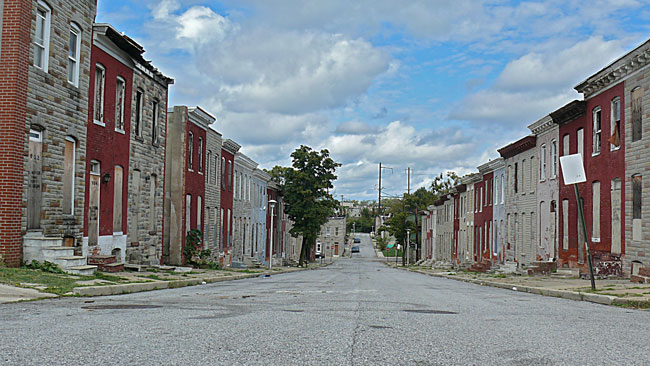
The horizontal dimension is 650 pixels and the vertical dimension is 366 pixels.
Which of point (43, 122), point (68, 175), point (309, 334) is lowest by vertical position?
point (309, 334)

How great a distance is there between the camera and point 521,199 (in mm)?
37625

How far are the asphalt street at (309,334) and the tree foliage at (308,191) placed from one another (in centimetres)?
Result: 4739

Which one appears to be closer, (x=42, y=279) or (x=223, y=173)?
(x=42, y=279)

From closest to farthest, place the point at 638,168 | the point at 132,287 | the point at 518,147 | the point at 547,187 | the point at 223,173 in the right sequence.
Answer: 1. the point at 132,287
2. the point at 638,168
3. the point at 547,187
4. the point at 518,147
5. the point at 223,173

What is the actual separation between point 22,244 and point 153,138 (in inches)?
472

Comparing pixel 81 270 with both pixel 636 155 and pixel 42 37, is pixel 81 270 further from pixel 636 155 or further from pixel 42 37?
pixel 636 155

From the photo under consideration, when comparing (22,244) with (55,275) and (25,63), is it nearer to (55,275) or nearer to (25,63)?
(55,275)

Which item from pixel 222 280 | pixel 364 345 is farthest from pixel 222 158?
pixel 364 345

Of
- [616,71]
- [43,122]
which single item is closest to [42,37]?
[43,122]

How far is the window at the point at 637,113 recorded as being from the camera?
2231 centimetres

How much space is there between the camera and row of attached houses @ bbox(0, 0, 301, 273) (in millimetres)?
16500

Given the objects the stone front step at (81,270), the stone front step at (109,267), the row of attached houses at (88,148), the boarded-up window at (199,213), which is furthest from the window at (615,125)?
the boarded-up window at (199,213)

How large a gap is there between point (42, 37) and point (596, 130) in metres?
21.3

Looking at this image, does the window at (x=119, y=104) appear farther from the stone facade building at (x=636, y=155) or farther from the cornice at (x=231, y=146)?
the stone facade building at (x=636, y=155)
